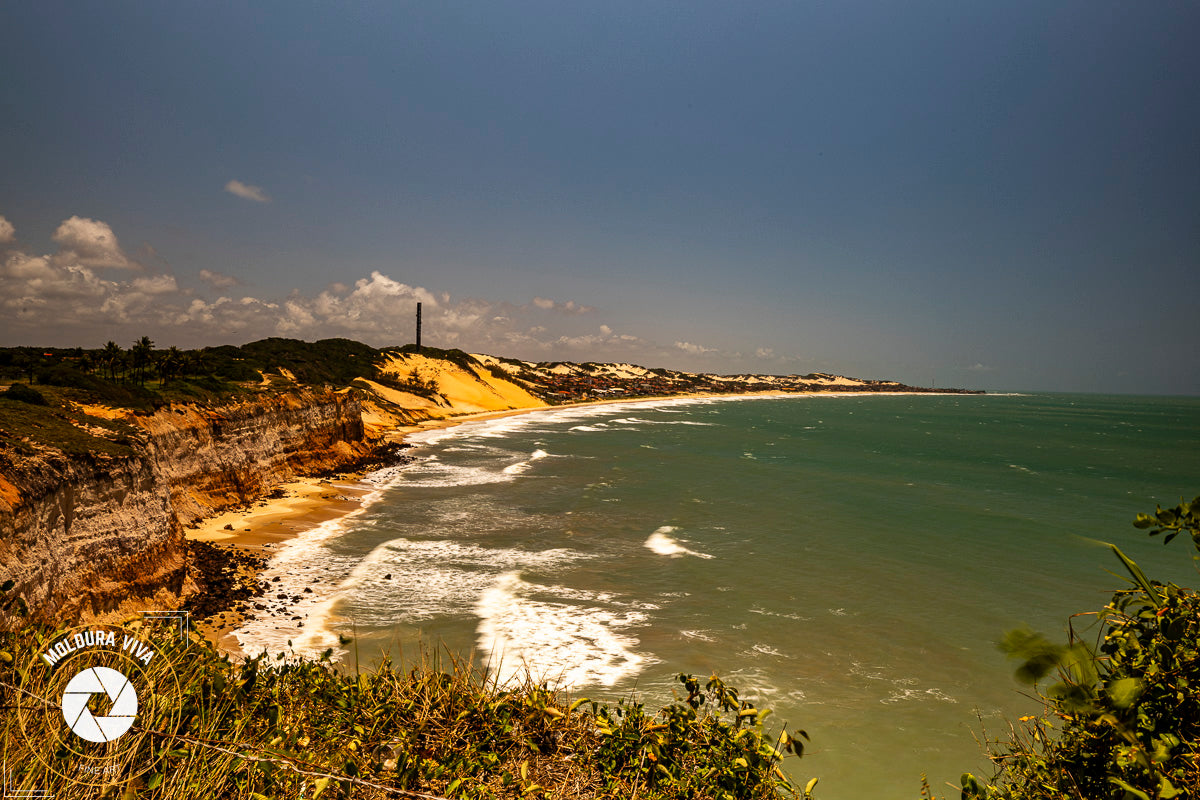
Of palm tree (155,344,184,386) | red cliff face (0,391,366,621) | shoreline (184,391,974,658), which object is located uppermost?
palm tree (155,344,184,386)

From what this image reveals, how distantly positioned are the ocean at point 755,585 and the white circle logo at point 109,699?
3.81 meters

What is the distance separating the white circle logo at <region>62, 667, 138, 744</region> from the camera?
3.60 m

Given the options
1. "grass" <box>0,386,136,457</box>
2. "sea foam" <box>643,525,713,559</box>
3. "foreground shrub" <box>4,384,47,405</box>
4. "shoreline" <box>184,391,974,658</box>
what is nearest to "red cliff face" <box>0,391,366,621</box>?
"grass" <box>0,386,136,457</box>

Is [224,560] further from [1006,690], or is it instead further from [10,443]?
[1006,690]

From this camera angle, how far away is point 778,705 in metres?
10.0

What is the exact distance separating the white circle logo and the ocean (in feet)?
12.5

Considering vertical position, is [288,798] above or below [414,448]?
above

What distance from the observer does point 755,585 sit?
1630 cm

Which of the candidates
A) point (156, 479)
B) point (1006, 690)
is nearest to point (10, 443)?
point (156, 479)

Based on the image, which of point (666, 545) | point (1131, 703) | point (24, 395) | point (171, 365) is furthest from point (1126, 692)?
point (171, 365)

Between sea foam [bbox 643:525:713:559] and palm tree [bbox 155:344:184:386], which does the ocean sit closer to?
sea foam [bbox 643:525:713:559]

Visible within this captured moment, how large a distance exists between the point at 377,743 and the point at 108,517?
11521 mm

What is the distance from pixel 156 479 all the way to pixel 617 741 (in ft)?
48.5

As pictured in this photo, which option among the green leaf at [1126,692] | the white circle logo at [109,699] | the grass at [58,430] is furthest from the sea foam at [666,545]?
the green leaf at [1126,692]
